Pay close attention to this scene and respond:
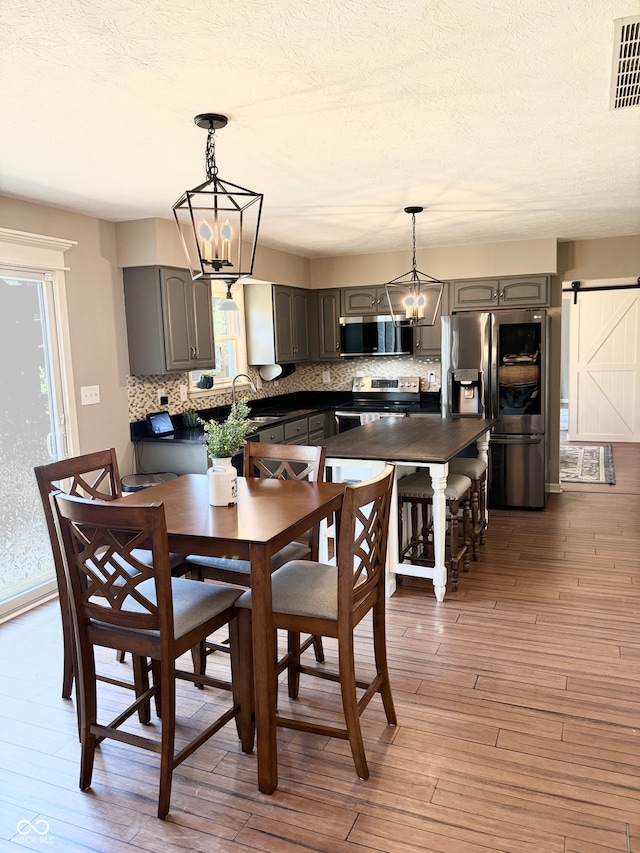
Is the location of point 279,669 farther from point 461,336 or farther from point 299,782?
point 461,336

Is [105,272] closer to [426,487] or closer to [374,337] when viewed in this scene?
[426,487]

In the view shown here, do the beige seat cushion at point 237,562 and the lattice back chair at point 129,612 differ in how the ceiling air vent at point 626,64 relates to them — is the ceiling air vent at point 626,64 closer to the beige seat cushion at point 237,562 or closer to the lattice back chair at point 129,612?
the lattice back chair at point 129,612

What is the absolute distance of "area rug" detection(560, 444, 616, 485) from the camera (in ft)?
22.6

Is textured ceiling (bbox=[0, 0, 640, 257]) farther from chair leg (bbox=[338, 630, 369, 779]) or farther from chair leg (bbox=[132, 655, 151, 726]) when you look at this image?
chair leg (bbox=[132, 655, 151, 726])

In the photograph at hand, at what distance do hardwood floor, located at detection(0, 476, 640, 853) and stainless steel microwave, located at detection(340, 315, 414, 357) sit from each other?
332cm

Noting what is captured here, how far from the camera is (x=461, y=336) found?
5.80 m

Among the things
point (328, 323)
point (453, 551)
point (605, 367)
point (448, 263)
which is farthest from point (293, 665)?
point (605, 367)

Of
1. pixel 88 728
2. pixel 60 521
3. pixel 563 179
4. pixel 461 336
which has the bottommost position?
pixel 88 728

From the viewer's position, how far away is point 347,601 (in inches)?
85.5

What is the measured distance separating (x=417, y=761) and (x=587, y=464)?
6069 mm

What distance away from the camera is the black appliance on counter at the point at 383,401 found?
6242 mm

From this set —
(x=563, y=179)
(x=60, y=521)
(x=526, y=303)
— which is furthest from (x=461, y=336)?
(x=60, y=521)

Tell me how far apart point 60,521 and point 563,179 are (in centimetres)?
331

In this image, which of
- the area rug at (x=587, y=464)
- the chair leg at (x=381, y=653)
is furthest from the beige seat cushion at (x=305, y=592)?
the area rug at (x=587, y=464)
